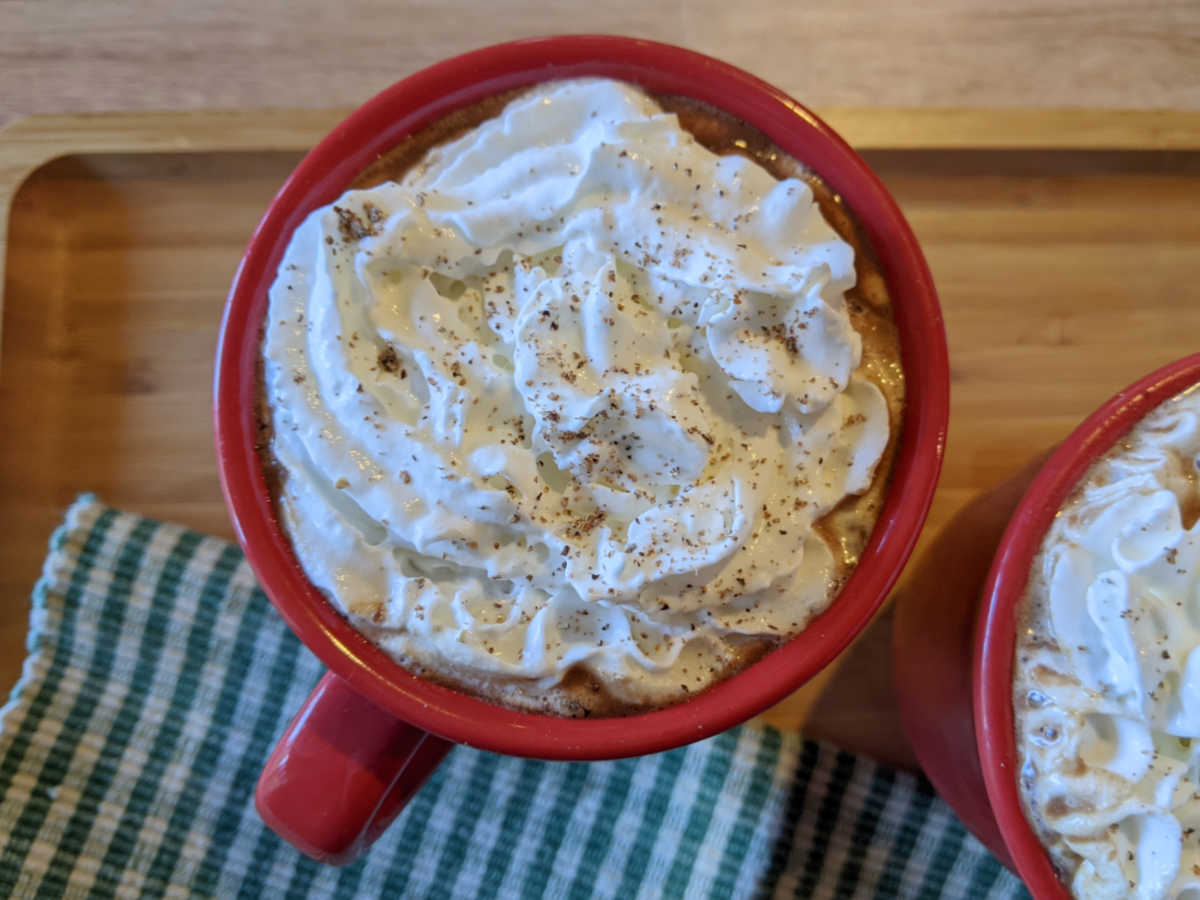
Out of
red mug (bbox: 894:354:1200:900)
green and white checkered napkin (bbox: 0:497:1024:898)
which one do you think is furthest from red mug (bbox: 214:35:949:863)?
green and white checkered napkin (bbox: 0:497:1024:898)

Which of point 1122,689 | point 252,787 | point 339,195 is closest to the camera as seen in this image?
point 1122,689

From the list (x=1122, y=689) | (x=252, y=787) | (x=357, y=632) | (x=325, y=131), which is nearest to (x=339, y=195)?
(x=325, y=131)

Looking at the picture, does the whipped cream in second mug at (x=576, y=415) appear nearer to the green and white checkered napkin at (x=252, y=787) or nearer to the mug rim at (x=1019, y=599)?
the mug rim at (x=1019, y=599)

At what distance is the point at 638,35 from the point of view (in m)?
1.25

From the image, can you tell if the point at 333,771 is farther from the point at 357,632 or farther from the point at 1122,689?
the point at 1122,689

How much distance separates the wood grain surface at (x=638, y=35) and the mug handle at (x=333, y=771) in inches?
32.9

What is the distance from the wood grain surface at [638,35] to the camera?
1.24m

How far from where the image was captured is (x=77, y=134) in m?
1.20

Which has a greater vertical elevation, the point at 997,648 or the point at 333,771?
the point at 997,648

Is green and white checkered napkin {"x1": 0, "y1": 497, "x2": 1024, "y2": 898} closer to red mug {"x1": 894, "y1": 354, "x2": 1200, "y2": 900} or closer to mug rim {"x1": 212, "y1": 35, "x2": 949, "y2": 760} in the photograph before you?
red mug {"x1": 894, "y1": 354, "x2": 1200, "y2": 900}

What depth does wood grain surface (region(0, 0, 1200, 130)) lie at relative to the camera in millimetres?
1241

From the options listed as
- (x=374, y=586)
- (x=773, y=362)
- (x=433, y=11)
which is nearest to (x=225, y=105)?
(x=433, y=11)

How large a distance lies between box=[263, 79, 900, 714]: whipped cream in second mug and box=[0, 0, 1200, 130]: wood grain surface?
1.60 ft

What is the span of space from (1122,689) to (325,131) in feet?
3.69
